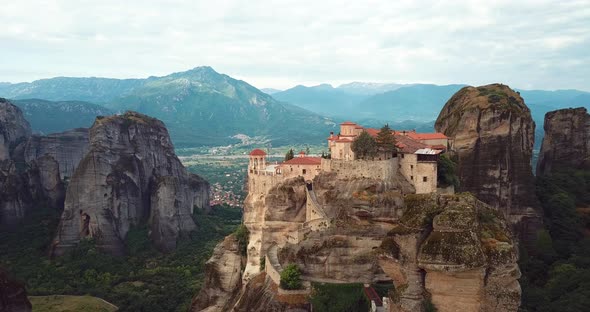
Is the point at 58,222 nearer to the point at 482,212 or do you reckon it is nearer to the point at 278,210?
the point at 278,210

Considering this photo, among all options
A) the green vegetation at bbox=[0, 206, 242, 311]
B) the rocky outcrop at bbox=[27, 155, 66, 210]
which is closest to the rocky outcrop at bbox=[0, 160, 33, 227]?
the rocky outcrop at bbox=[27, 155, 66, 210]

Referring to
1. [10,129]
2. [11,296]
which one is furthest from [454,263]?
[10,129]

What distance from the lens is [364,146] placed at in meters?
46.8

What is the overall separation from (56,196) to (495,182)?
80958 mm

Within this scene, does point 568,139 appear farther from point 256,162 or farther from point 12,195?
point 12,195

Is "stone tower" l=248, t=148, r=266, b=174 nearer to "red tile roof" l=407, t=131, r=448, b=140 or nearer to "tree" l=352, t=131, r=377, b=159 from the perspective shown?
"tree" l=352, t=131, r=377, b=159

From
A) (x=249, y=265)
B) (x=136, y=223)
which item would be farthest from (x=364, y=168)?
(x=136, y=223)

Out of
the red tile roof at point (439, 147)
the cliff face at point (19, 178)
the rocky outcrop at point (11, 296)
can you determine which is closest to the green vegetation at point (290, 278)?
the red tile roof at point (439, 147)

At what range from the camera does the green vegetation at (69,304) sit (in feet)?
199

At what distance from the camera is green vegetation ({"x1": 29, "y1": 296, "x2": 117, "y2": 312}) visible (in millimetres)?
60656

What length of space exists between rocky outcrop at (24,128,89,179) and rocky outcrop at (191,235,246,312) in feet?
193

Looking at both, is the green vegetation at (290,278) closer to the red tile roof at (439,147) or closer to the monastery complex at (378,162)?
the monastery complex at (378,162)

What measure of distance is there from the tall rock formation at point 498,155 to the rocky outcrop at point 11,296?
156ft

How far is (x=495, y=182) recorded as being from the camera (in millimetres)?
59938
